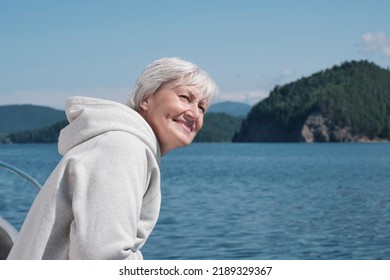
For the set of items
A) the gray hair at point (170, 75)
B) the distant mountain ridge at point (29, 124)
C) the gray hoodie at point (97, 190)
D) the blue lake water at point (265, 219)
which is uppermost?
the gray hair at point (170, 75)

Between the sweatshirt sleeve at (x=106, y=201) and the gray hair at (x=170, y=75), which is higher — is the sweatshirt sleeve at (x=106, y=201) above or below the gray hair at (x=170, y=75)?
below

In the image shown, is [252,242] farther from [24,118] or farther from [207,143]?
[207,143]

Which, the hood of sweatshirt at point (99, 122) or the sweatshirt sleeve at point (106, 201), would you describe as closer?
the sweatshirt sleeve at point (106, 201)

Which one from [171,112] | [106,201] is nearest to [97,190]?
[106,201]

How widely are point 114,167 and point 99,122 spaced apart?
18cm

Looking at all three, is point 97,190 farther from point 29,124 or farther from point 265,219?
point 29,124

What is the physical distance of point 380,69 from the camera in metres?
148

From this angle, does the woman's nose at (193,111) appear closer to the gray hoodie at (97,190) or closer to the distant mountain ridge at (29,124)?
the gray hoodie at (97,190)

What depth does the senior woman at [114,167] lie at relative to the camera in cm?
147

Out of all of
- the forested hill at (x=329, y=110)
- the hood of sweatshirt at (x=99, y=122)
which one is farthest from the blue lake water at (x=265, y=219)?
the forested hill at (x=329, y=110)

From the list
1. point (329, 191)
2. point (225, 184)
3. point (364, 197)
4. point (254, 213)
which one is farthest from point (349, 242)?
point (225, 184)

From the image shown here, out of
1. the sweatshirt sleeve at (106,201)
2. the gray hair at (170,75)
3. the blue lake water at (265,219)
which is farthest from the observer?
the blue lake water at (265,219)

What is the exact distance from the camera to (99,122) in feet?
5.31

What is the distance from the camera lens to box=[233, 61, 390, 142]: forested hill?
127312mm
